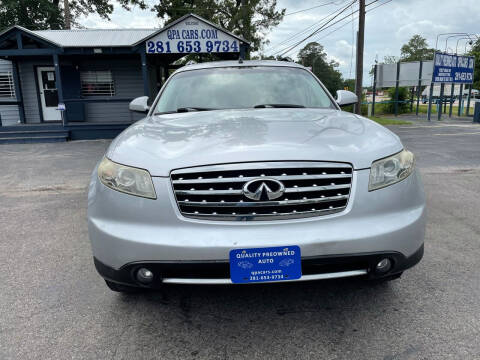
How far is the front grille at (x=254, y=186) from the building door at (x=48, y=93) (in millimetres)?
15010

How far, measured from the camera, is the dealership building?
12.9 meters

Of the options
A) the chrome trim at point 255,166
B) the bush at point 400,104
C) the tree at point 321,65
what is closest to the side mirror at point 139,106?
the chrome trim at point 255,166

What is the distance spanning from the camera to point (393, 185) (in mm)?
2045

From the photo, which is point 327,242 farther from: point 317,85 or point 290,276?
point 317,85

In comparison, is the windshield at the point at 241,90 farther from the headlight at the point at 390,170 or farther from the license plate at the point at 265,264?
the license plate at the point at 265,264

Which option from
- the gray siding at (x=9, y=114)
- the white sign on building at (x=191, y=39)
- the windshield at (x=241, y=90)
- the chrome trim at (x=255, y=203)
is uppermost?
the white sign on building at (x=191, y=39)

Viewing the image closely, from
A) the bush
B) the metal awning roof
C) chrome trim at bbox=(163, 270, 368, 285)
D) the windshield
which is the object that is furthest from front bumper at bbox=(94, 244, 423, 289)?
the bush

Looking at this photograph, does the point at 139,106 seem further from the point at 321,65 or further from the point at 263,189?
the point at 321,65

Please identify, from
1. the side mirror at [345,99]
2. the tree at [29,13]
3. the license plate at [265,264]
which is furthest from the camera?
the tree at [29,13]

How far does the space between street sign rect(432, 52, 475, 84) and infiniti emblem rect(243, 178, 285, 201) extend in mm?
21167

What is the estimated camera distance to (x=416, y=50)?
306 ft

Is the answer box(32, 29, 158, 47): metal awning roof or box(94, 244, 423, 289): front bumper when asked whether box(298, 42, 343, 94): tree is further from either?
box(94, 244, 423, 289): front bumper

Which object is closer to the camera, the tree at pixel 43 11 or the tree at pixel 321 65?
the tree at pixel 43 11

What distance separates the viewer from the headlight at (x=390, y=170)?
2.02 metres
